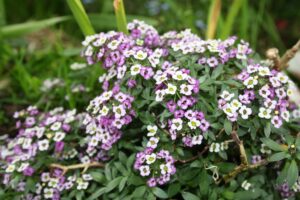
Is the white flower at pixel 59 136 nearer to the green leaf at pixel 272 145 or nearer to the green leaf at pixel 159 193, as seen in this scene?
the green leaf at pixel 159 193

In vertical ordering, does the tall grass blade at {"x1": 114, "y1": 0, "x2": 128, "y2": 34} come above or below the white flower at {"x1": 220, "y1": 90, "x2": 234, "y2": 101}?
above

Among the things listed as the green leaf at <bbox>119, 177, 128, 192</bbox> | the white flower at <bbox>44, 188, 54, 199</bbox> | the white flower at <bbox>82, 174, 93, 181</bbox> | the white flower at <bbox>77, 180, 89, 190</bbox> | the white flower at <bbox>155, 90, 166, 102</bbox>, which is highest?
the white flower at <bbox>155, 90, 166, 102</bbox>

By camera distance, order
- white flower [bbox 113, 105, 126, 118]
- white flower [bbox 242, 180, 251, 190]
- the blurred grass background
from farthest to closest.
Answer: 1. the blurred grass background
2. white flower [bbox 242, 180, 251, 190]
3. white flower [bbox 113, 105, 126, 118]

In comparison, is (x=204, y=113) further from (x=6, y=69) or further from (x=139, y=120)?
(x=6, y=69)

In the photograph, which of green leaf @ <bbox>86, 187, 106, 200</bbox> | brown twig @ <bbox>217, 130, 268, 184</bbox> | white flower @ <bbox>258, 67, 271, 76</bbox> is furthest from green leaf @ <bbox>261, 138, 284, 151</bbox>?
green leaf @ <bbox>86, 187, 106, 200</bbox>

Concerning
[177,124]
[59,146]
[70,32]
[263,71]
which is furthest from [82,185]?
[70,32]

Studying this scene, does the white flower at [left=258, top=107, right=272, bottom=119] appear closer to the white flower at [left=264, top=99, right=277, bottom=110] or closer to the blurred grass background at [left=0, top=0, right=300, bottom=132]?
the white flower at [left=264, top=99, right=277, bottom=110]
